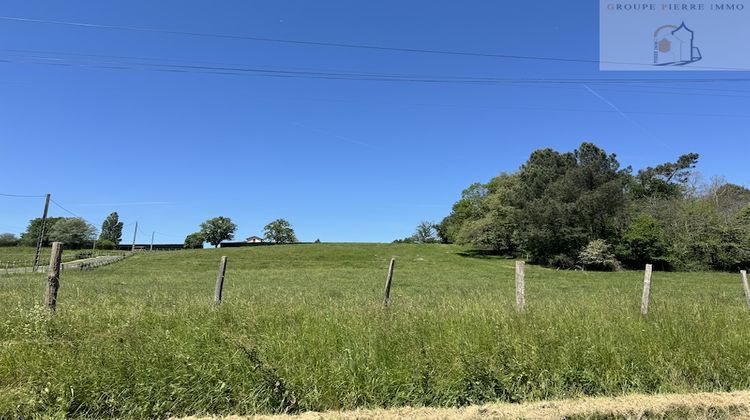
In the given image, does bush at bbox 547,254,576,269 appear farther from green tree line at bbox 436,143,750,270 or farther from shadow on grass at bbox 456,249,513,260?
shadow on grass at bbox 456,249,513,260

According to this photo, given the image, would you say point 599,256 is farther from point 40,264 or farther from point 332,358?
point 40,264

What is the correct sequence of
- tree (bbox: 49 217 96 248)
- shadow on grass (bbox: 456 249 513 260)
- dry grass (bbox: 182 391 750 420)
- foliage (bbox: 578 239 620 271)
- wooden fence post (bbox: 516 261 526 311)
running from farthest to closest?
tree (bbox: 49 217 96 248), shadow on grass (bbox: 456 249 513 260), foliage (bbox: 578 239 620 271), wooden fence post (bbox: 516 261 526 311), dry grass (bbox: 182 391 750 420)

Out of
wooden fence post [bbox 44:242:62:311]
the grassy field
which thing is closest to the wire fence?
wooden fence post [bbox 44:242:62:311]

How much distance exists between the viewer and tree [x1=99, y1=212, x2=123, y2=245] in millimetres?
144750

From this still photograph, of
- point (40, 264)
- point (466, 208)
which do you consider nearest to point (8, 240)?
point (40, 264)

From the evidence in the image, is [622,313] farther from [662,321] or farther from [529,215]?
[529,215]

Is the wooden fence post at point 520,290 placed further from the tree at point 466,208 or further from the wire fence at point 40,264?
the tree at point 466,208

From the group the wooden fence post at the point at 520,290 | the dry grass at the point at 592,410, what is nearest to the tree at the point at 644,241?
the wooden fence post at the point at 520,290

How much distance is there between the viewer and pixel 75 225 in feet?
384

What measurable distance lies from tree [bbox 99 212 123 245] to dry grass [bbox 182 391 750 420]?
160684 mm

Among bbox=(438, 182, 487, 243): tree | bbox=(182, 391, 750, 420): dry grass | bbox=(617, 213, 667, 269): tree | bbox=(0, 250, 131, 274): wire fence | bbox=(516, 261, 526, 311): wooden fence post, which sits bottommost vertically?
bbox=(0, 250, 131, 274): wire fence

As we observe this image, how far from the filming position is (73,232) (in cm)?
11519

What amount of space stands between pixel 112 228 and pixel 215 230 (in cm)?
3099

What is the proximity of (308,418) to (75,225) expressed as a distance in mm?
135546
